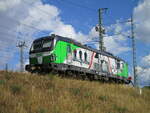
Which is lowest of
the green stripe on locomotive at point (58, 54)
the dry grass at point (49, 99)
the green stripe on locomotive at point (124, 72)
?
the dry grass at point (49, 99)

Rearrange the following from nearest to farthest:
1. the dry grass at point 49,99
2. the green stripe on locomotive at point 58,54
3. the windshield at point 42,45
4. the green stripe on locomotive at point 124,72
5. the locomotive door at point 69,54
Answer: the dry grass at point 49,99 < the green stripe on locomotive at point 58,54 < the windshield at point 42,45 < the locomotive door at point 69,54 < the green stripe on locomotive at point 124,72

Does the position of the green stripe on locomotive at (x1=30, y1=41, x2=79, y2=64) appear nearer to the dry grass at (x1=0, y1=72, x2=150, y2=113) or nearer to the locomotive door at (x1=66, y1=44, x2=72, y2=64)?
the locomotive door at (x1=66, y1=44, x2=72, y2=64)

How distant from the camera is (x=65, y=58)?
16.8 metres

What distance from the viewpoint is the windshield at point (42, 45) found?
53.8 feet

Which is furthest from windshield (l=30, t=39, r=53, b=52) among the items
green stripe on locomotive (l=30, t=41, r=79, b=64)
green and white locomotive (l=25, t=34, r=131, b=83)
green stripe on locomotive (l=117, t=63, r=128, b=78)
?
green stripe on locomotive (l=117, t=63, r=128, b=78)

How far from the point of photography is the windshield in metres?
16.4

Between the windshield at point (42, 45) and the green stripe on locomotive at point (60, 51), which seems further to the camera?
the windshield at point (42, 45)

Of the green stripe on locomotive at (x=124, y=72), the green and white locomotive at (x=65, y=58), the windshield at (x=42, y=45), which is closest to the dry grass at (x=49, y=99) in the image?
the green and white locomotive at (x=65, y=58)

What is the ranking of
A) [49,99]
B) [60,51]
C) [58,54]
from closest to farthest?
[49,99] → [58,54] → [60,51]

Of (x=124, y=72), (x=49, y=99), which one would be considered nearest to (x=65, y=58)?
(x=49, y=99)

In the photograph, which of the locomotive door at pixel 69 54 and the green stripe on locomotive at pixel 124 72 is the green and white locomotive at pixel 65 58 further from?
the green stripe on locomotive at pixel 124 72

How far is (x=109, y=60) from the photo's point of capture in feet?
79.7

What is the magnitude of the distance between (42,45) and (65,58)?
1.95 meters

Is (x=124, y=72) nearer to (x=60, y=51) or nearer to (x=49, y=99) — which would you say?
(x=60, y=51)
